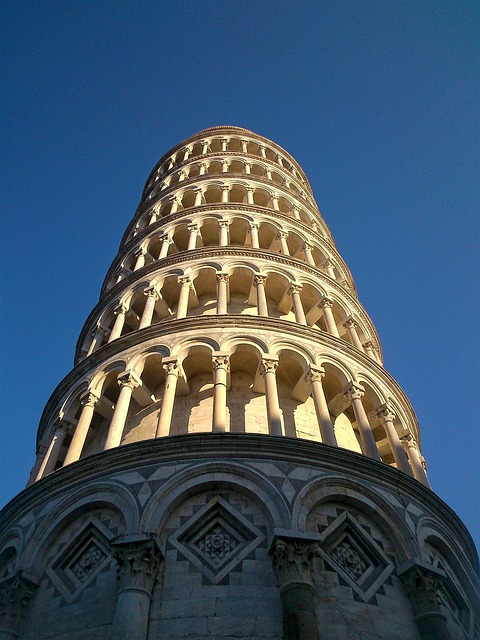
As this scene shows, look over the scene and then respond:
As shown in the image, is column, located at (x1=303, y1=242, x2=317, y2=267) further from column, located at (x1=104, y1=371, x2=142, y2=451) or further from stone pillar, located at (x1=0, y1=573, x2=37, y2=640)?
stone pillar, located at (x1=0, y1=573, x2=37, y2=640)

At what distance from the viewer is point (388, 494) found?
12.2m

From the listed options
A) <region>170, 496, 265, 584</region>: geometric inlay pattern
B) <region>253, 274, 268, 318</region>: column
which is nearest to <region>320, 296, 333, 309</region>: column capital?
<region>253, 274, 268, 318</region>: column

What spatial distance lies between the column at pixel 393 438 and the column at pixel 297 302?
342cm

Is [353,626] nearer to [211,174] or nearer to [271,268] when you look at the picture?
[271,268]

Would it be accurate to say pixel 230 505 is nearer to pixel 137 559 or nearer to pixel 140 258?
pixel 137 559

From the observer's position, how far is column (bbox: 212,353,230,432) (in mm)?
12883

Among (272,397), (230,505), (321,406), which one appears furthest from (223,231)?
(230,505)

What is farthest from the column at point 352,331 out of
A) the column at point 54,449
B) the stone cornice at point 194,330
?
the column at point 54,449

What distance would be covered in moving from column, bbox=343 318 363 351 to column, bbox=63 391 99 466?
8620 mm

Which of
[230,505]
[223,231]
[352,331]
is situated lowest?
[230,505]

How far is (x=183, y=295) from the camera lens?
730 inches

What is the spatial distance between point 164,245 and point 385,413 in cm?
1076

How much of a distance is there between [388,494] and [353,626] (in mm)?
3181

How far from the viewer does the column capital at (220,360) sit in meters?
14.9
